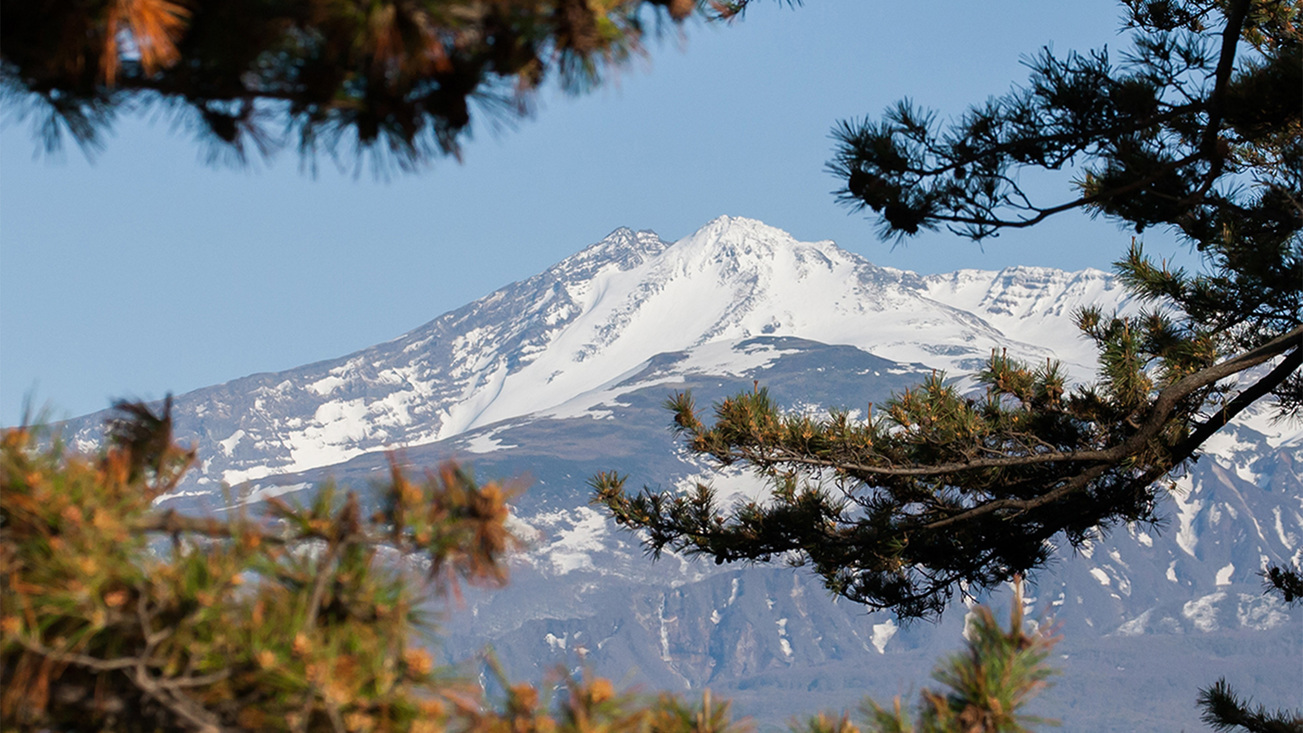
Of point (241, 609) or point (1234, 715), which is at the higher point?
point (241, 609)

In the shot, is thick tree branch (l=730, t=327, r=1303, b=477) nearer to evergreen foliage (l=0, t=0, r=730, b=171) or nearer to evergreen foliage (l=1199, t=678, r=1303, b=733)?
evergreen foliage (l=1199, t=678, r=1303, b=733)

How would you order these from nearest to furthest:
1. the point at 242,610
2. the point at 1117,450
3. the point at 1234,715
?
the point at 242,610 < the point at 1117,450 < the point at 1234,715

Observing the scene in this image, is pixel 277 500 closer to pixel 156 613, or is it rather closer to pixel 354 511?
pixel 354 511

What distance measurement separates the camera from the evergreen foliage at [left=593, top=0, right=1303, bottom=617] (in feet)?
26.5

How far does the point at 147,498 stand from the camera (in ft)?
9.35

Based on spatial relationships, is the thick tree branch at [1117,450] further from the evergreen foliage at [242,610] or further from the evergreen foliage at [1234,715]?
the evergreen foliage at [242,610]

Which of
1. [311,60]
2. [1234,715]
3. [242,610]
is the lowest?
[1234,715]

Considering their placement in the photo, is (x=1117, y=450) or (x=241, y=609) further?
(x=1117, y=450)

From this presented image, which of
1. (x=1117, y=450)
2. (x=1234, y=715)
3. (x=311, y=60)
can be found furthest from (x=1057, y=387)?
(x=311, y=60)

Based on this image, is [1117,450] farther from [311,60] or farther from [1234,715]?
[311,60]

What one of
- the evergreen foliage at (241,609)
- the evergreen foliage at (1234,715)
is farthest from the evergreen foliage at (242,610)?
the evergreen foliage at (1234,715)

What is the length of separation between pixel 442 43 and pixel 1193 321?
30.6ft

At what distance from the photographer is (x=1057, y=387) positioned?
9250 mm

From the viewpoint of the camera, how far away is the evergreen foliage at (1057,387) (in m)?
8.06
